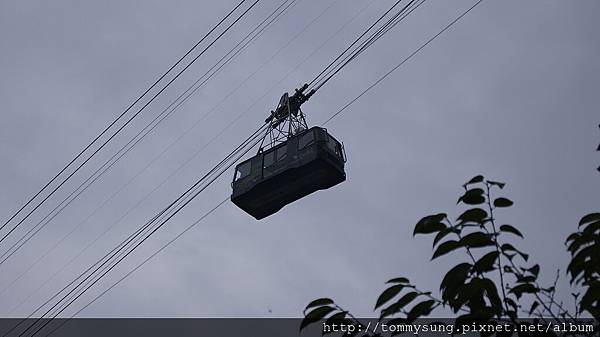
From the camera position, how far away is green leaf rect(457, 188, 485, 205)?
337cm

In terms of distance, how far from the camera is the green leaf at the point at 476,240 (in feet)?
10.5

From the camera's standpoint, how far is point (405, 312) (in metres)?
3.29

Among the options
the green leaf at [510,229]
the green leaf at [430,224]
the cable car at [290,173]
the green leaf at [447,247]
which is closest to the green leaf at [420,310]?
the green leaf at [447,247]

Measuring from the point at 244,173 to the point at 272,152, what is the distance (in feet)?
3.64

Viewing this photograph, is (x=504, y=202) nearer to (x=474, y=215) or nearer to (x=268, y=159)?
(x=474, y=215)

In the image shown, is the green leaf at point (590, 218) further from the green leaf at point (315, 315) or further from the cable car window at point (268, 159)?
the cable car window at point (268, 159)

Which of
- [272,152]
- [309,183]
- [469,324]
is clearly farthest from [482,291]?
[272,152]

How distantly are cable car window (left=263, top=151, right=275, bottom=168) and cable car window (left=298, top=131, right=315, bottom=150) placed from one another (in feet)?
3.30

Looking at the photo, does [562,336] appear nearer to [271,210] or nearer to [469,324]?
[469,324]

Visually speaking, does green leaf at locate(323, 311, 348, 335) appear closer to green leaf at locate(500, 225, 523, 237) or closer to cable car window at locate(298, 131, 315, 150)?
green leaf at locate(500, 225, 523, 237)

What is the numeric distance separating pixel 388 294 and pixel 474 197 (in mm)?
661

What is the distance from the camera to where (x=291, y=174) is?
19.9 meters

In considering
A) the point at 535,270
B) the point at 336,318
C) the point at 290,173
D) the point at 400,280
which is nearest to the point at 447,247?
the point at 400,280

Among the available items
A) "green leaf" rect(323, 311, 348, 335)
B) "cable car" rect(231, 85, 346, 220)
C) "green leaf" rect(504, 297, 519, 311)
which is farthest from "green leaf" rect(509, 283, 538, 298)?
"cable car" rect(231, 85, 346, 220)
